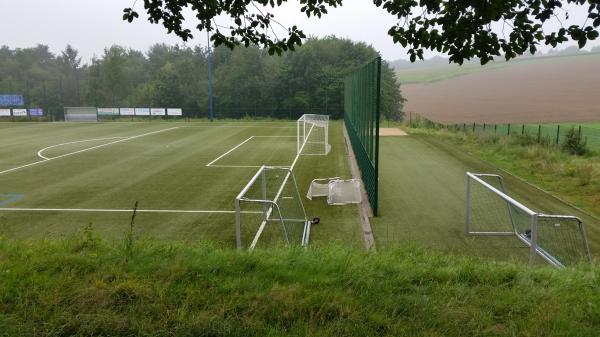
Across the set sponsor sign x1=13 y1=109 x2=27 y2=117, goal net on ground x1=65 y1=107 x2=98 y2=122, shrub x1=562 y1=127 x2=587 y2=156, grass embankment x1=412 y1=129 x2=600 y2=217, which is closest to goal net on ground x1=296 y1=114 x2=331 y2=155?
grass embankment x1=412 y1=129 x2=600 y2=217

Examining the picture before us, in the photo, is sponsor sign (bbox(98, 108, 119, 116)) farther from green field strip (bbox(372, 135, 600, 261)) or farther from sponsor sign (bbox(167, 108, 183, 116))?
green field strip (bbox(372, 135, 600, 261))

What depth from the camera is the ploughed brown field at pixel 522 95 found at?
48031mm

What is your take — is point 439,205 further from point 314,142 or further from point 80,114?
point 80,114

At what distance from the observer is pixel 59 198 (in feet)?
44.8

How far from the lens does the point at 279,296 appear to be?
4227 millimetres

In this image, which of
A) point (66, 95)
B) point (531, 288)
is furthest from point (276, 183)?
point (66, 95)

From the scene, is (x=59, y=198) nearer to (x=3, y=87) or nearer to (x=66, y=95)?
(x=66, y=95)

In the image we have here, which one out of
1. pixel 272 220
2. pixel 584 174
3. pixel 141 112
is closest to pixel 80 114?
pixel 141 112

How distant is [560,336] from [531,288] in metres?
0.98

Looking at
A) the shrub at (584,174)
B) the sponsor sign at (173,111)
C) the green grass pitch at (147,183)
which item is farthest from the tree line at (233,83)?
the shrub at (584,174)

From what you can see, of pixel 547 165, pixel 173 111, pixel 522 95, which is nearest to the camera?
pixel 547 165

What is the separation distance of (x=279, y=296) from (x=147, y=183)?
12.6m

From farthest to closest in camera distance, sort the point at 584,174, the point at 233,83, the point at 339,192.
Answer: the point at 233,83
the point at 584,174
the point at 339,192

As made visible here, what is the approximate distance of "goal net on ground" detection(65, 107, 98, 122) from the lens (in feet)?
164
